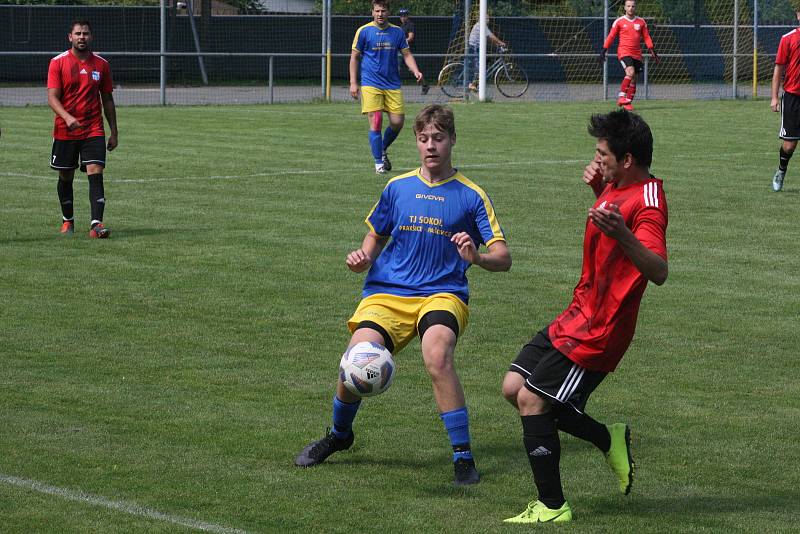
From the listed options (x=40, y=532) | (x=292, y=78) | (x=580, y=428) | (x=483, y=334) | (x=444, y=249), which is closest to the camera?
(x=40, y=532)

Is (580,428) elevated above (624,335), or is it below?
below

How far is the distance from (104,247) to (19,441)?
5920mm

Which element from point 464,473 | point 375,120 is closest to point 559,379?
point 464,473

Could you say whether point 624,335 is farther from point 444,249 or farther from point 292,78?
point 292,78

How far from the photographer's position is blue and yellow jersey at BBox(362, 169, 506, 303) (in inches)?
247

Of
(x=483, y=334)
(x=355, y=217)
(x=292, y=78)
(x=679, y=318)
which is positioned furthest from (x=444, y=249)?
(x=292, y=78)

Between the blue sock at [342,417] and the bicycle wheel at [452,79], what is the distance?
27.5 meters

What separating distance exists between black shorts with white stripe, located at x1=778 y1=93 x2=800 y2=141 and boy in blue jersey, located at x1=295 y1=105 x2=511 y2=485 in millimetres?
10370

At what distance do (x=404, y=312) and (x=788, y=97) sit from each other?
10.9 m

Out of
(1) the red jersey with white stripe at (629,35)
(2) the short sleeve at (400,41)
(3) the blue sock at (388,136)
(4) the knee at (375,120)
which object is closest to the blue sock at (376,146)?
(4) the knee at (375,120)

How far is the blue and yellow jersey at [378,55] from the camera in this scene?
18453 mm

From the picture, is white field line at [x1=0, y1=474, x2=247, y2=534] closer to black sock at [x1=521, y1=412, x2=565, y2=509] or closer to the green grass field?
the green grass field

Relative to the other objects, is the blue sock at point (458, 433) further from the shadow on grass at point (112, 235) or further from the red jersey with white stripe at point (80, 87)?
the red jersey with white stripe at point (80, 87)

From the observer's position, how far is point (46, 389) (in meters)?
7.43
